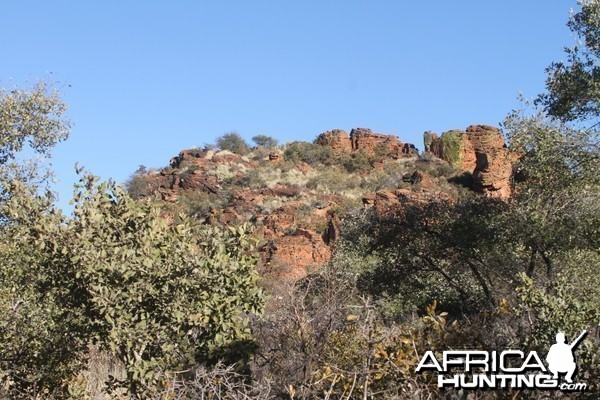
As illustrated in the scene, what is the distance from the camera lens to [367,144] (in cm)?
5769

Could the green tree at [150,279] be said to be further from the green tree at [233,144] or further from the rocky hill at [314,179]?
the green tree at [233,144]

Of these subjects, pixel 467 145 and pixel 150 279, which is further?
pixel 467 145

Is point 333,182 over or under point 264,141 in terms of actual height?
under

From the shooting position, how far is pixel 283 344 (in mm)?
8547

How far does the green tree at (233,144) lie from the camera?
199ft

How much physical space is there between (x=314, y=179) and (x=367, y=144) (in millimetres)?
8207

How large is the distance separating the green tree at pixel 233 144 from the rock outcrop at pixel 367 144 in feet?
20.9

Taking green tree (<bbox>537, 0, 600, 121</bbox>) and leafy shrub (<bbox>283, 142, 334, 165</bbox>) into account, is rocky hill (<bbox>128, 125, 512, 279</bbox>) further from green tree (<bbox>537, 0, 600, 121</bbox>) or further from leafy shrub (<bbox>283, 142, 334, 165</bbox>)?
green tree (<bbox>537, 0, 600, 121</bbox>)

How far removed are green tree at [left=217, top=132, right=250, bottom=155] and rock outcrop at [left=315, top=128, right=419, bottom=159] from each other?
20.9ft

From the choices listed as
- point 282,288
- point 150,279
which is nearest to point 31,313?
point 150,279

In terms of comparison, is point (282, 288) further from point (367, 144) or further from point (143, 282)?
point (367, 144)

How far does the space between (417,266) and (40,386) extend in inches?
356

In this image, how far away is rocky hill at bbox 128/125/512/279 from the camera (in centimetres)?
3703

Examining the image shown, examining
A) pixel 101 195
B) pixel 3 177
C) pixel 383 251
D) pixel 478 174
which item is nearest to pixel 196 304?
pixel 101 195
